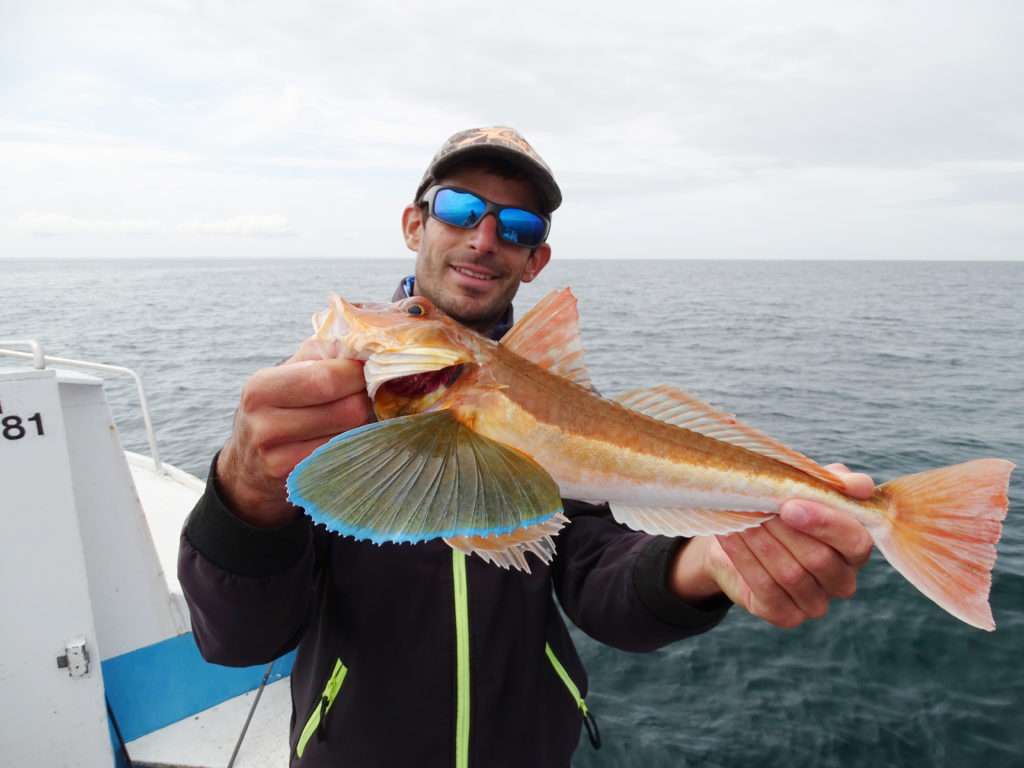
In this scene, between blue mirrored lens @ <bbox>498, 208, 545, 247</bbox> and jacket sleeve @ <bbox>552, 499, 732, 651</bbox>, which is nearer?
jacket sleeve @ <bbox>552, 499, 732, 651</bbox>

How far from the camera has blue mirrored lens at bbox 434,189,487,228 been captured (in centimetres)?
331

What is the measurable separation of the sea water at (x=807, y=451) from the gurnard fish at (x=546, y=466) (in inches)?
186

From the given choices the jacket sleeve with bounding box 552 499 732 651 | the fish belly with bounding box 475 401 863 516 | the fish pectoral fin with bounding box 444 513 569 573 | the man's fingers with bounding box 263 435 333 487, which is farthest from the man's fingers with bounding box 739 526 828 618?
the man's fingers with bounding box 263 435 333 487

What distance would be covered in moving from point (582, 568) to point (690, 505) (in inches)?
48.4

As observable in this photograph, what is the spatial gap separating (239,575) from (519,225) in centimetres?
218

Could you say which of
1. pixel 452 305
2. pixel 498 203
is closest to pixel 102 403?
pixel 452 305

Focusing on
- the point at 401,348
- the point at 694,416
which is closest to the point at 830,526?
the point at 694,416

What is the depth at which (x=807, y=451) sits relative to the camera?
12.5 metres

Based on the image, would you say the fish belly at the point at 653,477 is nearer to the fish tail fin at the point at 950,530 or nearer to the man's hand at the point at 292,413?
the fish tail fin at the point at 950,530

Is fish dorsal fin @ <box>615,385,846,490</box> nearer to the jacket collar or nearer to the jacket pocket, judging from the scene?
the jacket collar

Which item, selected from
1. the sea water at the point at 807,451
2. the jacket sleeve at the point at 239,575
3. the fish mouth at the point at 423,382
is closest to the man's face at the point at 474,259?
the fish mouth at the point at 423,382

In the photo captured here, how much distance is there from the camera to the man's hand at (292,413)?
71.1 inches

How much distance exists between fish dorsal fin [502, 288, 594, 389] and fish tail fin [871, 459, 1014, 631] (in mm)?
1185

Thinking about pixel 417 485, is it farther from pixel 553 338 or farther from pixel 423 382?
pixel 553 338
